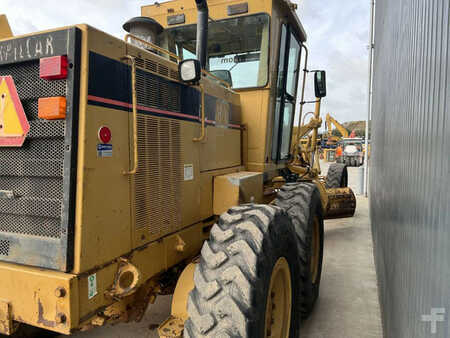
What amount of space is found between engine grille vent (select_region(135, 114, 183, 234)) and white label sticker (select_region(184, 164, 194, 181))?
0.06 m

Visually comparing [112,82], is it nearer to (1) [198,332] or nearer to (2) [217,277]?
(2) [217,277]

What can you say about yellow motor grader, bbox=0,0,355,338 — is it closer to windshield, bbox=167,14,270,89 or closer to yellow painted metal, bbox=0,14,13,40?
yellow painted metal, bbox=0,14,13,40

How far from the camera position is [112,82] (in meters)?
1.97

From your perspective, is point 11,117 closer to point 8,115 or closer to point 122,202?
point 8,115

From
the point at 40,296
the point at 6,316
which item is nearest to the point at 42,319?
the point at 40,296

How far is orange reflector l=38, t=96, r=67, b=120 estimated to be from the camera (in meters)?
1.78

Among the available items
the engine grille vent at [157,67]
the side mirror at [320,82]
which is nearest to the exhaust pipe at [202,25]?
the engine grille vent at [157,67]

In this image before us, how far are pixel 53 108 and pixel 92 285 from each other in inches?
37.1

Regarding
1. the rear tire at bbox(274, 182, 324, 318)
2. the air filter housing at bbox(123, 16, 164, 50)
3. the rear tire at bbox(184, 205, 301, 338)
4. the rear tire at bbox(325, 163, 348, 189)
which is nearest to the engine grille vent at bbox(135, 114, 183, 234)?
the rear tire at bbox(184, 205, 301, 338)

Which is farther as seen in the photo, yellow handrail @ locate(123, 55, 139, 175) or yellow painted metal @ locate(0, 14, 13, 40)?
yellow painted metal @ locate(0, 14, 13, 40)

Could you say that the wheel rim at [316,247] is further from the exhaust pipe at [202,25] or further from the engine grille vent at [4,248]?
the engine grille vent at [4,248]

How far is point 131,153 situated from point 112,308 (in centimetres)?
97

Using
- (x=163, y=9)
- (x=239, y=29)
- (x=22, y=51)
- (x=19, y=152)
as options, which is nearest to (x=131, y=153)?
(x=19, y=152)

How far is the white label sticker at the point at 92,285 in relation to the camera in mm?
1843
